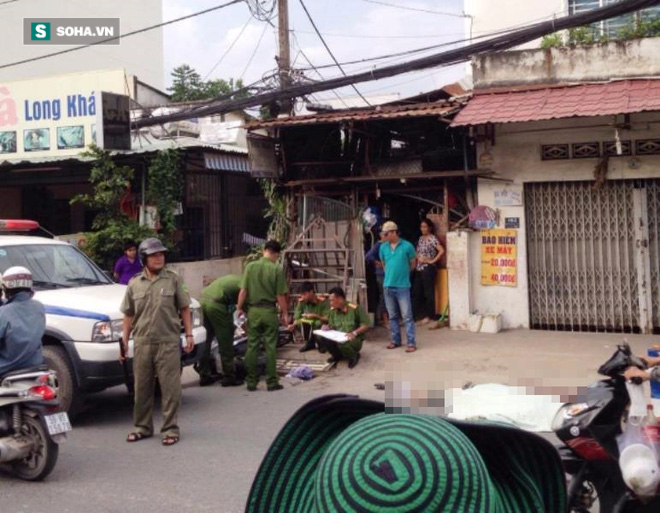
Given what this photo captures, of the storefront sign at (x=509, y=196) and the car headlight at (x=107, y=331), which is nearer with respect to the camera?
the car headlight at (x=107, y=331)

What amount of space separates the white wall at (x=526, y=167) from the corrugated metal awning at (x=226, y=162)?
18.2 ft

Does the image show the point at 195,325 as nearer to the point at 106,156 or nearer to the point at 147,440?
the point at 147,440

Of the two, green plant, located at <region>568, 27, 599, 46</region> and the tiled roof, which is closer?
the tiled roof

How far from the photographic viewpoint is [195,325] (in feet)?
27.0

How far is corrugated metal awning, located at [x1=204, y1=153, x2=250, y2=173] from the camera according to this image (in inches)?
569

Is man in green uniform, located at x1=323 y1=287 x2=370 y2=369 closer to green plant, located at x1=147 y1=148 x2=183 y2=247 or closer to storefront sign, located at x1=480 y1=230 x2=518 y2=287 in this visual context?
storefront sign, located at x1=480 y1=230 x2=518 y2=287

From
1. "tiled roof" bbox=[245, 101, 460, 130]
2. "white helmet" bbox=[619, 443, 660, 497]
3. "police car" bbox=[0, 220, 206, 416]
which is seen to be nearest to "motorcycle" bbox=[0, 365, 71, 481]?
"police car" bbox=[0, 220, 206, 416]

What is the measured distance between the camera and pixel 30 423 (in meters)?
5.57

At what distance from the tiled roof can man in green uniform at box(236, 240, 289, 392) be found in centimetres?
344

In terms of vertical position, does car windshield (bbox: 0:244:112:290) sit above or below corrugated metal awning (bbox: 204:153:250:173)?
below

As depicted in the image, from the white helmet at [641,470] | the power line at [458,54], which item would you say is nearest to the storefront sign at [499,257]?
the power line at [458,54]

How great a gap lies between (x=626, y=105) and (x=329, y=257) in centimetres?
481

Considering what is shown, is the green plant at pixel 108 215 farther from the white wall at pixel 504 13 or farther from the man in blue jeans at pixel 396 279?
the white wall at pixel 504 13

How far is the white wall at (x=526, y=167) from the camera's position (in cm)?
1030
